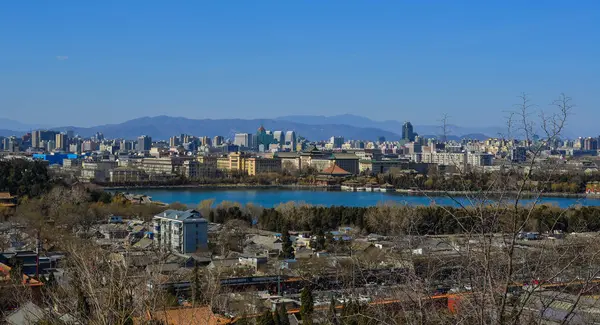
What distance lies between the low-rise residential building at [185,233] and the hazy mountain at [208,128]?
8701cm

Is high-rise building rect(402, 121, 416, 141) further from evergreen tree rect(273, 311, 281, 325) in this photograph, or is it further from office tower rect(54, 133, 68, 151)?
evergreen tree rect(273, 311, 281, 325)

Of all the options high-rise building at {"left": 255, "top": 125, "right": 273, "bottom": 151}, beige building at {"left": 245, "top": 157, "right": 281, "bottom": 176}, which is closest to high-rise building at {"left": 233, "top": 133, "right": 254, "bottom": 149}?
high-rise building at {"left": 255, "top": 125, "right": 273, "bottom": 151}

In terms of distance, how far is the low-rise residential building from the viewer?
757 centimetres

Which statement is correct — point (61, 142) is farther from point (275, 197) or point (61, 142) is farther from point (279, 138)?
point (275, 197)

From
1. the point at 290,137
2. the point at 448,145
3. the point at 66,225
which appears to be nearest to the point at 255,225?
the point at 66,225

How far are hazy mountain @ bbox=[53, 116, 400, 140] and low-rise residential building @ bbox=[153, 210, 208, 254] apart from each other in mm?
87012

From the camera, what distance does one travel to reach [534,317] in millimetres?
1320

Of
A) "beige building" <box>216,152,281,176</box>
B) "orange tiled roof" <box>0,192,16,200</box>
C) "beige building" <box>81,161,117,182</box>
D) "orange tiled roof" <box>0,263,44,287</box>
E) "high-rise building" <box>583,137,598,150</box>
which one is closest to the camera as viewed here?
"orange tiled roof" <box>0,263,44,287</box>

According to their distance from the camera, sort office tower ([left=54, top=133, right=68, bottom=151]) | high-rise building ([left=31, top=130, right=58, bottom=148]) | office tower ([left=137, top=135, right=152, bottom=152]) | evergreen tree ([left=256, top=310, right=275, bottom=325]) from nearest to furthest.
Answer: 1. evergreen tree ([left=256, top=310, right=275, bottom=325])
2. office tower ([left=54, top=133, right=68, bottom=151])
3. high-rise building ([left=31, top=130, right=58, bottom=148])
4. office tower ([left=137, top=135, right=152, bottom=152])

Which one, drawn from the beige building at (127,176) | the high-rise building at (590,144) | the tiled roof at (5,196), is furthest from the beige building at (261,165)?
the high-rise building at (590,144)

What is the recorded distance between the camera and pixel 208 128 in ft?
378

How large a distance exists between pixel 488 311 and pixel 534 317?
5.9 inches

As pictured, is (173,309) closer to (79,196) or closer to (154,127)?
(79,196)

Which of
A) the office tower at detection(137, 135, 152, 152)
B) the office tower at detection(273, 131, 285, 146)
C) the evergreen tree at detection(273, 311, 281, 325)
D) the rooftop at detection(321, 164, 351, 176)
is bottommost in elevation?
the evergreen tree at detection(273, 311, 281, 325)
